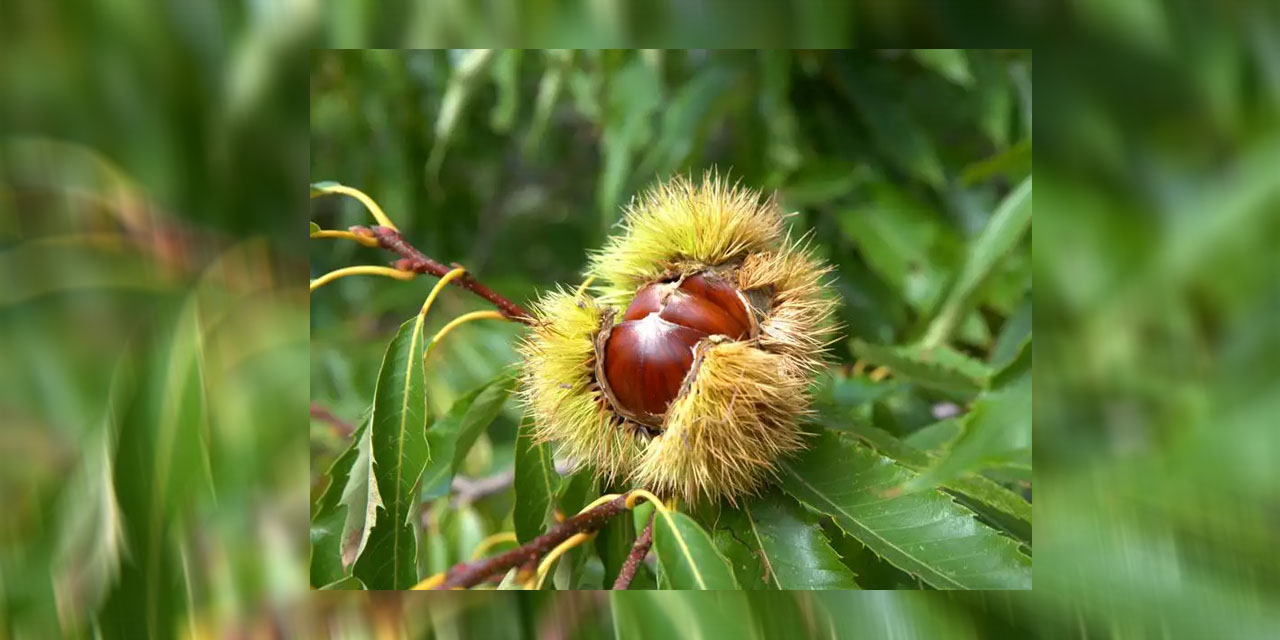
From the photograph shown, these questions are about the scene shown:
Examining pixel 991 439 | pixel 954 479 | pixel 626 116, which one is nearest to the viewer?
pixel 991 439

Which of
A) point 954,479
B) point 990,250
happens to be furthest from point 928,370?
point 954,479

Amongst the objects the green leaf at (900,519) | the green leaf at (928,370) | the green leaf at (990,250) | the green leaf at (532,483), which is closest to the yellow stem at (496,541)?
the green leaf at (532,483)

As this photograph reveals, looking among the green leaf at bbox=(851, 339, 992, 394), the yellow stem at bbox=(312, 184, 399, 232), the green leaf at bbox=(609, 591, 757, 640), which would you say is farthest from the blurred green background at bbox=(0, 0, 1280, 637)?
the green leaf at bbox=(851, 339, 992, 394)

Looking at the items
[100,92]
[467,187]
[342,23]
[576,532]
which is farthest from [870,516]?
[467,187]

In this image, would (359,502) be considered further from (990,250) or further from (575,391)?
(990,250)

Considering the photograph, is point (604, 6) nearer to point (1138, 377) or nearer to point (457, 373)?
point (1138, 377)

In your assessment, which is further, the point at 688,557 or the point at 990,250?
the point at 990,250
